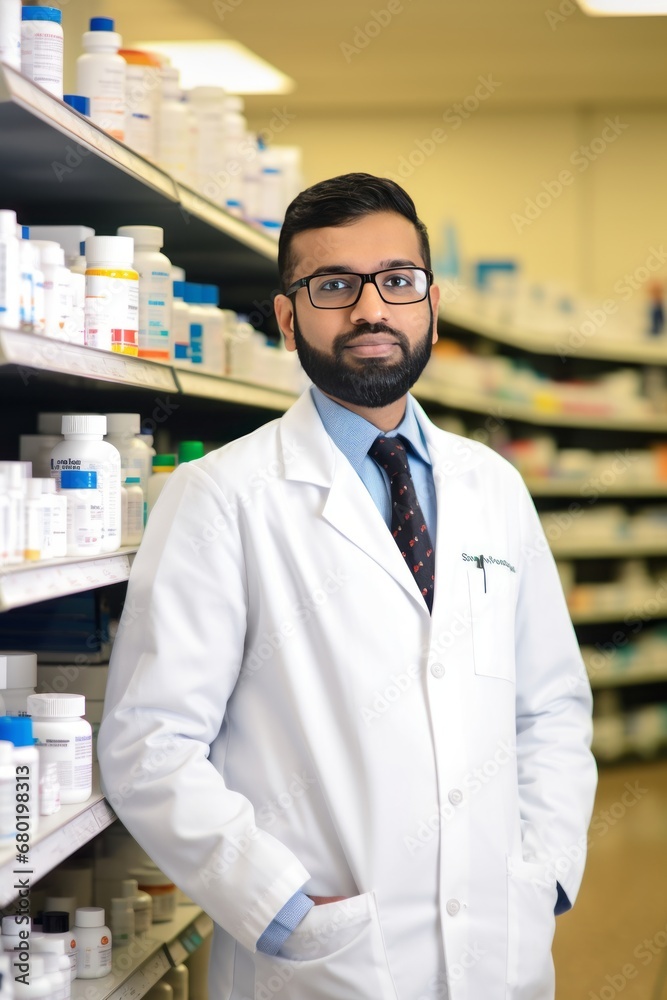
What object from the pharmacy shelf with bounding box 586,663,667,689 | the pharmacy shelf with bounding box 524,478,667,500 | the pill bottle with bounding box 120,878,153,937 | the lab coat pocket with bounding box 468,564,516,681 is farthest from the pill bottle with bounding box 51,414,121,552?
the pharmacy shelf with bounding box 586,663,667,689

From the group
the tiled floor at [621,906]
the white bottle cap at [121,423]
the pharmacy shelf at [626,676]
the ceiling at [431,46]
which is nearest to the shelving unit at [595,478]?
the pharmacy shelf at [626,676]

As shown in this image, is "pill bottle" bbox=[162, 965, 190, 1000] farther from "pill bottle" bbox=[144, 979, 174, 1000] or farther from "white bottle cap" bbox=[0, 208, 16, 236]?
"white bottle cap" bbox=[0, 208, 16, 236]

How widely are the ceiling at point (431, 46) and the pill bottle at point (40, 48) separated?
4.32 metres

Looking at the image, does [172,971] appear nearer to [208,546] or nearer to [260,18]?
[208,546]

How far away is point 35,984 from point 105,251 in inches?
50.2

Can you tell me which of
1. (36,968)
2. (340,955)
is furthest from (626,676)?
(36,968)

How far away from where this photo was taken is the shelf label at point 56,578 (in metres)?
1.57

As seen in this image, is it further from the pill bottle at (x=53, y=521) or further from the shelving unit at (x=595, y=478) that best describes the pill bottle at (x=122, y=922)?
the shelving unit at (x=595, y=478)

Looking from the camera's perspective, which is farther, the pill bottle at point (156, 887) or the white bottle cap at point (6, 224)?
the pill bottle at point (156, 887)

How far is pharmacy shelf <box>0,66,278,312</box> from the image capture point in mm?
1746

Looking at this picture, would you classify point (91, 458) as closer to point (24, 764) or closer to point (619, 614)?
point (24, 764)

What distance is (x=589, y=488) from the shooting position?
694 cm

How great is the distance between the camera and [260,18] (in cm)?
613

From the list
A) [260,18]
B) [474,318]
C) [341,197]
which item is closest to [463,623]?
[341,197]
